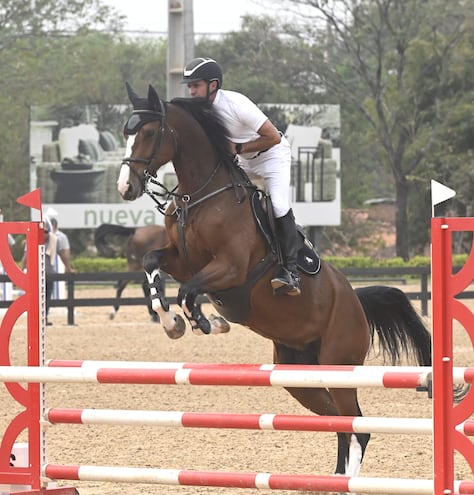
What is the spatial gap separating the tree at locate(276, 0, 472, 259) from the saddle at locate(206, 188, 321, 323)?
2730 cm

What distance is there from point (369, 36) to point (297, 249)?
98.6 ft

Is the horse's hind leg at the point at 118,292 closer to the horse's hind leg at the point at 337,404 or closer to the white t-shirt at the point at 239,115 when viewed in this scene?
the horse's hind leg at the point at 337,404

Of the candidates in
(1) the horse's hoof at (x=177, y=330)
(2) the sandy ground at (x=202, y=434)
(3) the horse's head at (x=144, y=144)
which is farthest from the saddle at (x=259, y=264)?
(2) the sandy ground at (x=202, y=434)

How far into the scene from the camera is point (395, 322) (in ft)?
23.7

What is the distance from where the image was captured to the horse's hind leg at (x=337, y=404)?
599 cm

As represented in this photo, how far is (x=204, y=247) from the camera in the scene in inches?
240

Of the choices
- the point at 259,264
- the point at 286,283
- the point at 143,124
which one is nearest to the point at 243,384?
the point at 286,283

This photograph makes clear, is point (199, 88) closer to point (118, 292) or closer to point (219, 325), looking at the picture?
point (219, 325)

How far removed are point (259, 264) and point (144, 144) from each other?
97cm

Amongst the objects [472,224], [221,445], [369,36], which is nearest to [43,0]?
[369,36]

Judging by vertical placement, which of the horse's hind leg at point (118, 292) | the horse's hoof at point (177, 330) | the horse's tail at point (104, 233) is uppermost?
the horse's hoof at point (177, 330)

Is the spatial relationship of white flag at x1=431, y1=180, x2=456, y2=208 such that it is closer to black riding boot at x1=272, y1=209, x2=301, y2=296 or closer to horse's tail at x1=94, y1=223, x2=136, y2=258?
black riding boot at x1=272, y1=209, x2=301, y2=296

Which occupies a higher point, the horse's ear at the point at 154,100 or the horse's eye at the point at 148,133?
the horse's ear at the point at 154,100

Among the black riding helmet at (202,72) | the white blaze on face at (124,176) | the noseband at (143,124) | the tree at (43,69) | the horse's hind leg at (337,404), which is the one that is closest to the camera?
the white blaze on face at (124,176)
